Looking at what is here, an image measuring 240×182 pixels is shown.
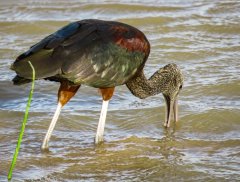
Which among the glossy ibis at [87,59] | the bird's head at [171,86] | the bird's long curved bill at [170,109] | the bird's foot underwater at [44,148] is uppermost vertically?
the glossy ibis at [87,59]

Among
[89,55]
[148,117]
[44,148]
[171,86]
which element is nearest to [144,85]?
[171,86]

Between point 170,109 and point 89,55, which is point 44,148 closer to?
point 89,55

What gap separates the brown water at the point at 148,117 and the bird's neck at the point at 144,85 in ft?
1.16

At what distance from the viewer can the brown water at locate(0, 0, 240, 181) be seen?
689cm

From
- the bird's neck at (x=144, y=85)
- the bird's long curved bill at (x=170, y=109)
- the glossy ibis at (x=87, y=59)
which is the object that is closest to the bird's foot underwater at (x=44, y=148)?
the glossy ibis at (x=87, y=59)

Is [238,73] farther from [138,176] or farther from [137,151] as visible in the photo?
[138,176]

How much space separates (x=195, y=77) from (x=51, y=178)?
3877mm

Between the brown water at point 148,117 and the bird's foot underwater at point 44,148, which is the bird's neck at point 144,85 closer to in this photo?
the brown water at point 148,117

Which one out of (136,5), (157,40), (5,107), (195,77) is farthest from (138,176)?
(136,5)

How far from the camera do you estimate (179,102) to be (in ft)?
29.7

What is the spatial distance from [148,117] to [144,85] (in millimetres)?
519

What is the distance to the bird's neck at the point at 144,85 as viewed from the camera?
322 inches

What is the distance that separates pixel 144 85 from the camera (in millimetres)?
8227

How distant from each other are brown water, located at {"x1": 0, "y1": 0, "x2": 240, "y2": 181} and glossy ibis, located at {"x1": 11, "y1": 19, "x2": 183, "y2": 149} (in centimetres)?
43
